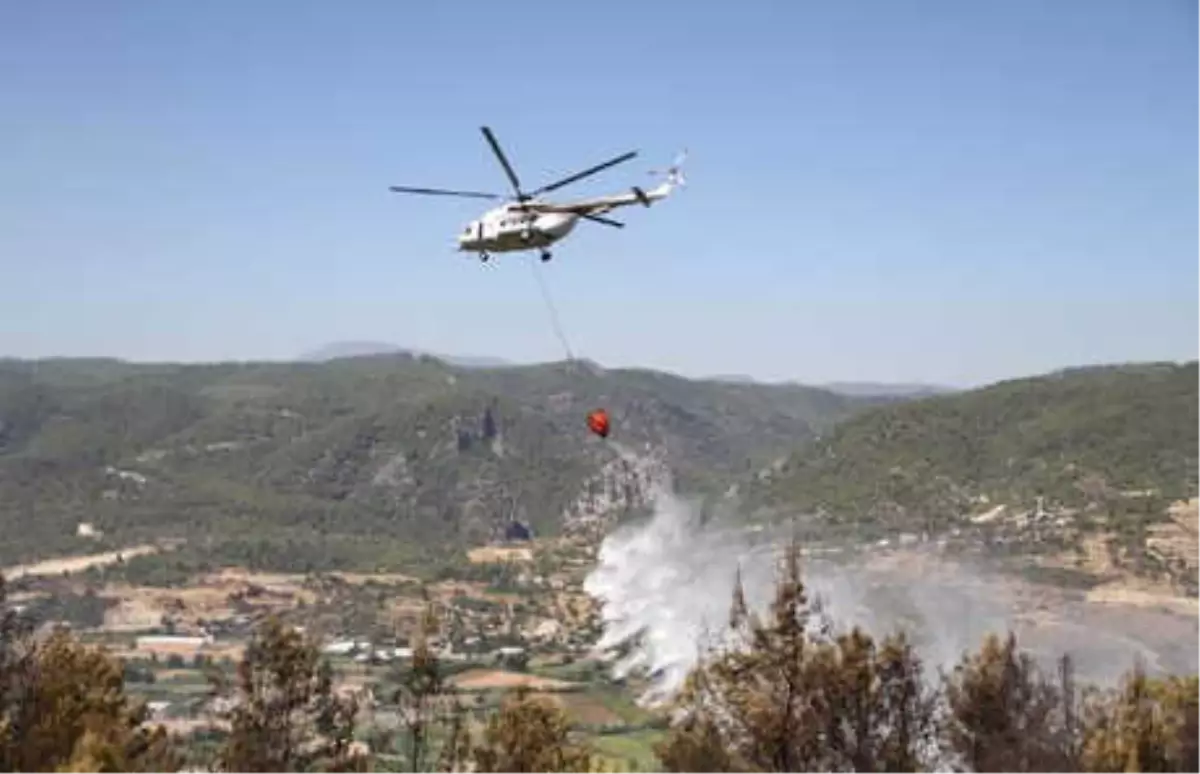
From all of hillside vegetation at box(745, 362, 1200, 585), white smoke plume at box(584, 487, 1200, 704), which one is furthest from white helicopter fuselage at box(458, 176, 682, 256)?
hillside vegetation at box(745, 362, 1200, 585)

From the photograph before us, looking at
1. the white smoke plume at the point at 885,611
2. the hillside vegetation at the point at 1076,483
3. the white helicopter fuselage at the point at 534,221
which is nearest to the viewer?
the white helicopter fuselage at the point at 534,221

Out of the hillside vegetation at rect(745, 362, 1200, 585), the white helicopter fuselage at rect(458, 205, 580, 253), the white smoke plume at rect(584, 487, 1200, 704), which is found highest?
the white helicopter fuselage at rect(458, 205, 580, 253)

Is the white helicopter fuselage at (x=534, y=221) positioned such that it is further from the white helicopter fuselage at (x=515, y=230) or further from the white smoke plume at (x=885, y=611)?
the white smoke plume at (x=885, y=611)

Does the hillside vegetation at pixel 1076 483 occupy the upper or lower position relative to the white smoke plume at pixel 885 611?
upper

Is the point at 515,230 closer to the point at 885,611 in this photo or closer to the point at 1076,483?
the point at 885,611

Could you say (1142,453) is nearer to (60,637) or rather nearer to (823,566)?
(823,566)

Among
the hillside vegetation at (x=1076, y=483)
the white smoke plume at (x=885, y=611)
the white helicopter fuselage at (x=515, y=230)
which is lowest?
the white smoke plume at (x=885, y=611)

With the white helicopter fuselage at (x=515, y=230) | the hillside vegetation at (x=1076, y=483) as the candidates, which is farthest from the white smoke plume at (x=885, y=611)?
the white helicopter fuselage at (x=515, y=230)

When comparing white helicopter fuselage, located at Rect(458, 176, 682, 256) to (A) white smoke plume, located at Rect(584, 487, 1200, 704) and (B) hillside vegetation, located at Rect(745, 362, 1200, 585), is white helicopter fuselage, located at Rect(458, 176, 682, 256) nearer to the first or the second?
(A) white smoke plume, located at Rect(584, 487, 1200, 704)
